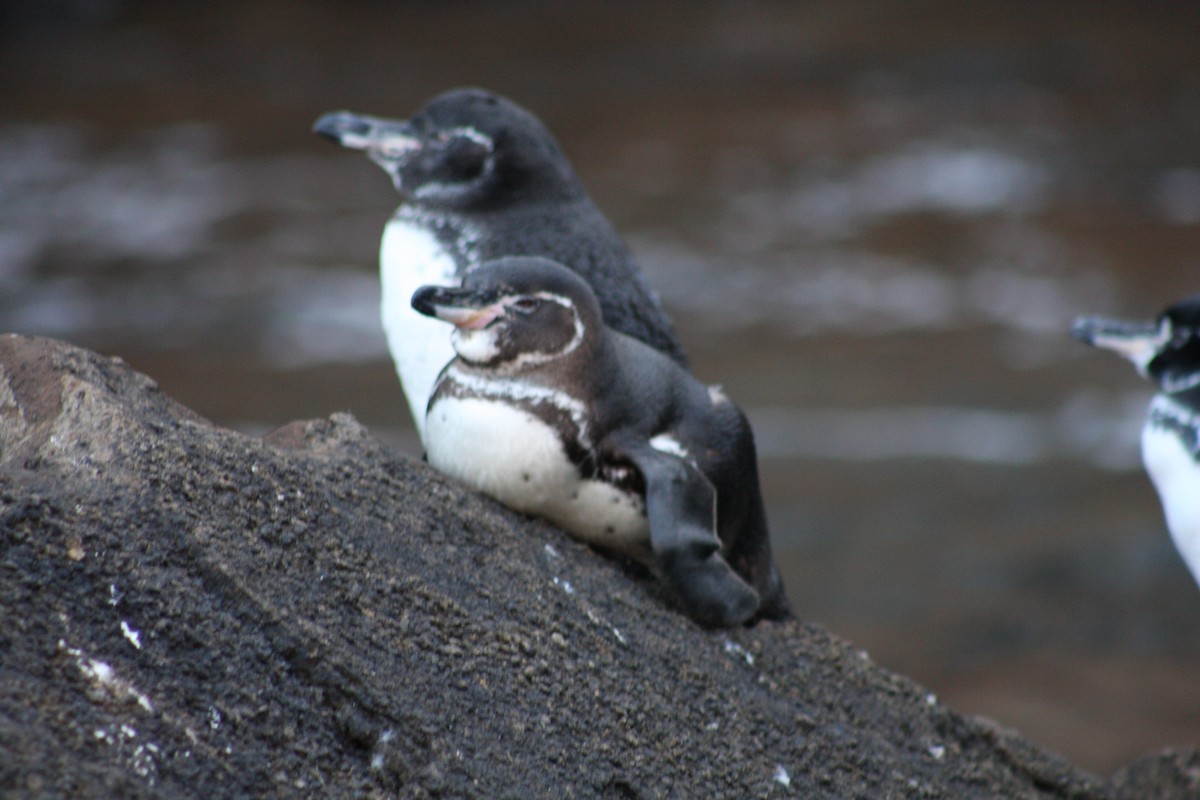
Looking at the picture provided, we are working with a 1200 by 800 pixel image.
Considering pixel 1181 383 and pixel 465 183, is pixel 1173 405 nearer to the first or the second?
pixel 1181 383

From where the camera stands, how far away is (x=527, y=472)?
10.3ft

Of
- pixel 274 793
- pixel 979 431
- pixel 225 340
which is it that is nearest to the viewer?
pixel 274 793

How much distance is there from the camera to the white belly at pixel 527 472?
311cm

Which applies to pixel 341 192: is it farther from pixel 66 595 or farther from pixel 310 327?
pixel 66 595

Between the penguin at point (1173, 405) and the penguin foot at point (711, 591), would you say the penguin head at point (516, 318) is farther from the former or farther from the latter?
the penguin at point (1173, 405)

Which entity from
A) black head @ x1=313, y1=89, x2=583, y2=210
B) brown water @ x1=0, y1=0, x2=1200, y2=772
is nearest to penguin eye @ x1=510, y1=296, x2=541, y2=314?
black head @ x1=313, y1=89, x2=583, y2=210

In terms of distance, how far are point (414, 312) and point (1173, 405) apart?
8.74 feet

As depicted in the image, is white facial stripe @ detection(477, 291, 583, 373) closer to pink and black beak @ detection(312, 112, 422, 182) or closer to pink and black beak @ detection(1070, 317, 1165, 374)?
pink and black beak @ detection(312, 112, 422, 182)

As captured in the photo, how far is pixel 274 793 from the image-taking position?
2205 millimetres

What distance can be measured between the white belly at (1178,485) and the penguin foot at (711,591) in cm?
215

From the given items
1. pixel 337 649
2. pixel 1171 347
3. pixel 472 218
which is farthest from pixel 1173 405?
pixel 337 649

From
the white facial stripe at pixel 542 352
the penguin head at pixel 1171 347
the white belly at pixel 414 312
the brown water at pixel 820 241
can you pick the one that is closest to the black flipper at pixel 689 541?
the white facial stripe at pixel 542 352

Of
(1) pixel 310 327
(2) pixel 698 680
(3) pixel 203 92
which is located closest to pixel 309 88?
(3) pixel 203 92

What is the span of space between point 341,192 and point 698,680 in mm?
13702
